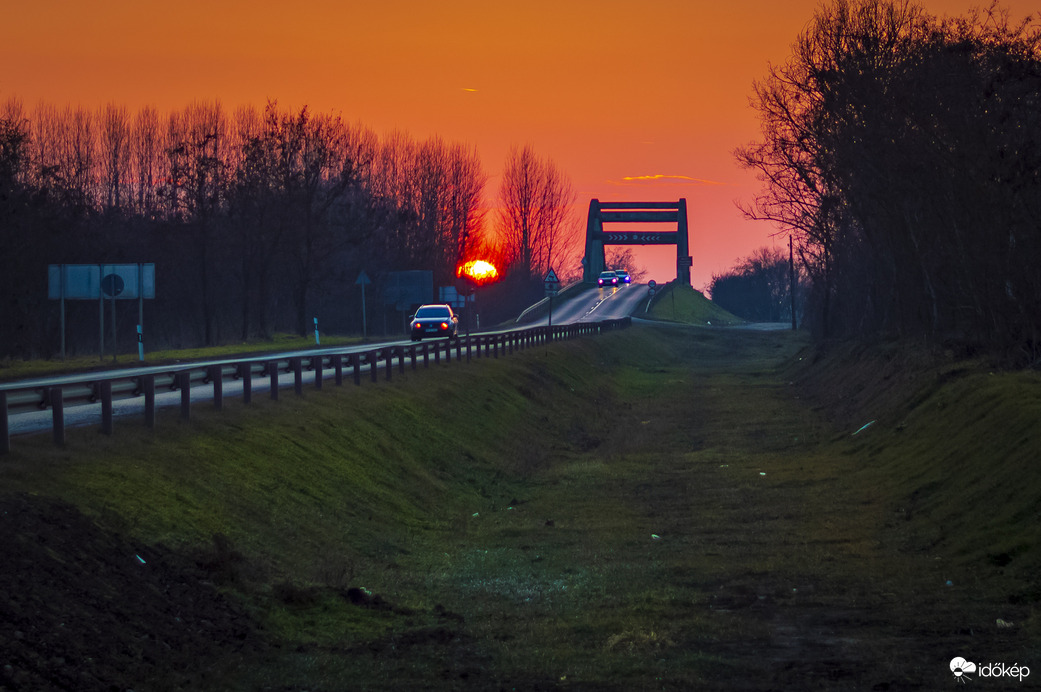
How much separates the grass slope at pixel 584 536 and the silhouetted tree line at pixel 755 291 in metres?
156

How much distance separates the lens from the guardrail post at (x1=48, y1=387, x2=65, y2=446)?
45.2 feet

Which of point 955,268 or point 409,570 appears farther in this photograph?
point 955,268

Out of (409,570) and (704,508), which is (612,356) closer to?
(704,508)

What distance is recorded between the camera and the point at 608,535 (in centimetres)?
1764

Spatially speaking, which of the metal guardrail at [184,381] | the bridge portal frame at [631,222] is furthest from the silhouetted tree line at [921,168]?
the bridge portal frame at [631,222]

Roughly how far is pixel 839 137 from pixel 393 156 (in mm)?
65129

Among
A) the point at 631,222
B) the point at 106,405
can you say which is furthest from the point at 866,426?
the point at 631,222

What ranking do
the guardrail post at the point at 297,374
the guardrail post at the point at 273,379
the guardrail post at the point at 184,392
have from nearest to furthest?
1. the guardrail post at the point at 184,392
2. the guardrail post at the point at 273,379
3. the guardrail post at the point at 297,374

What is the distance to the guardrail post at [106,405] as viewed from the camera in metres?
14.7

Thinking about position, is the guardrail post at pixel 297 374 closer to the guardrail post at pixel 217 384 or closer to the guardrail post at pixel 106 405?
the guardrail post at pixel 217 384

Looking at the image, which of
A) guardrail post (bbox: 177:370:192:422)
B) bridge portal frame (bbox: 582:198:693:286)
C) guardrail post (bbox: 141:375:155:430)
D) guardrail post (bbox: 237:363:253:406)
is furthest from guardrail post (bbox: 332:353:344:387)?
bridge portal frame (bbox: 582:198:693:286)

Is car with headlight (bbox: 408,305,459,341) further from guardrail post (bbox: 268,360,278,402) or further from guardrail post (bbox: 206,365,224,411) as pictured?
guardrail post (bbox: 206,365,224,411)

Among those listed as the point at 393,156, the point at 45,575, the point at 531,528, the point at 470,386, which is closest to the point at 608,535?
the point at 531,528

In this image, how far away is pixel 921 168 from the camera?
28719mm
